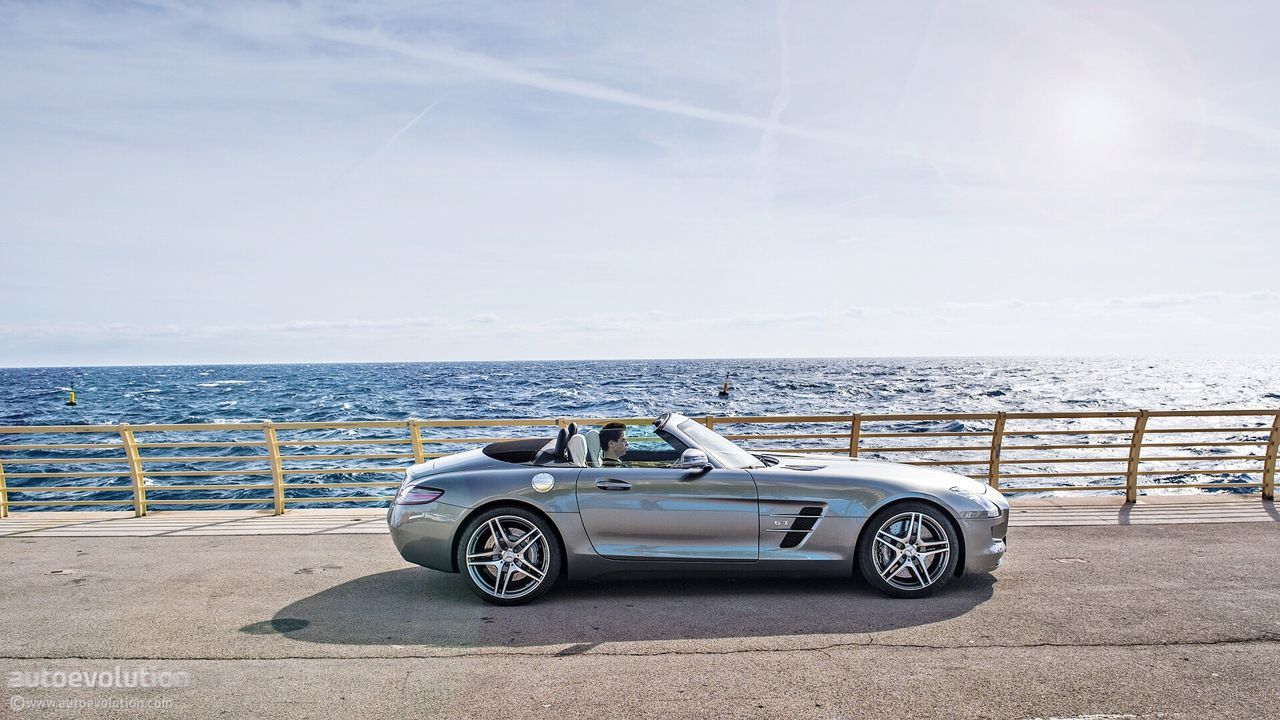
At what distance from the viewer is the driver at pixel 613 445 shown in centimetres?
613

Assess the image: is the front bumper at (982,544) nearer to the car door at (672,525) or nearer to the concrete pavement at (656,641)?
the concrete pavement at (656,641)

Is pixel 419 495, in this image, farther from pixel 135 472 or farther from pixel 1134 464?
pixel 1134 464

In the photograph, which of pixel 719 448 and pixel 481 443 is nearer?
pixel 719 448

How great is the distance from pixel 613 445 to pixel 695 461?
693mm

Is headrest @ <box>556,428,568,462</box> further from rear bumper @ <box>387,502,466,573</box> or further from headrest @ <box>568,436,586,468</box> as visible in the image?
rear bumper @ <box>387,502,466,573</box>

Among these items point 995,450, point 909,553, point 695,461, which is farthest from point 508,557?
point 995,450

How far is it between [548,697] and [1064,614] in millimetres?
3442

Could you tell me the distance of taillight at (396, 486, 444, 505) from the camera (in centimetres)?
601

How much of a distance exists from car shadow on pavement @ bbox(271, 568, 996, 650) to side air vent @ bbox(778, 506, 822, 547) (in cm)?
39

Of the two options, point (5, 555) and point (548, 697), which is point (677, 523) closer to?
point (548, 697)

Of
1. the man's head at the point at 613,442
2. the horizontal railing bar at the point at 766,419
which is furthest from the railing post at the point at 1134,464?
the man's head at the point at 613,442

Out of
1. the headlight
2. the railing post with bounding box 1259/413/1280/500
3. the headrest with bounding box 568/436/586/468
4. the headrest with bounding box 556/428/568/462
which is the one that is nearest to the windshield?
the headrest with bounding box 568/436/586/468

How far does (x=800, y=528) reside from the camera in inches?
233

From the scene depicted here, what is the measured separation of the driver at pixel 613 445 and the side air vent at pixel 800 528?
49.3 inches
